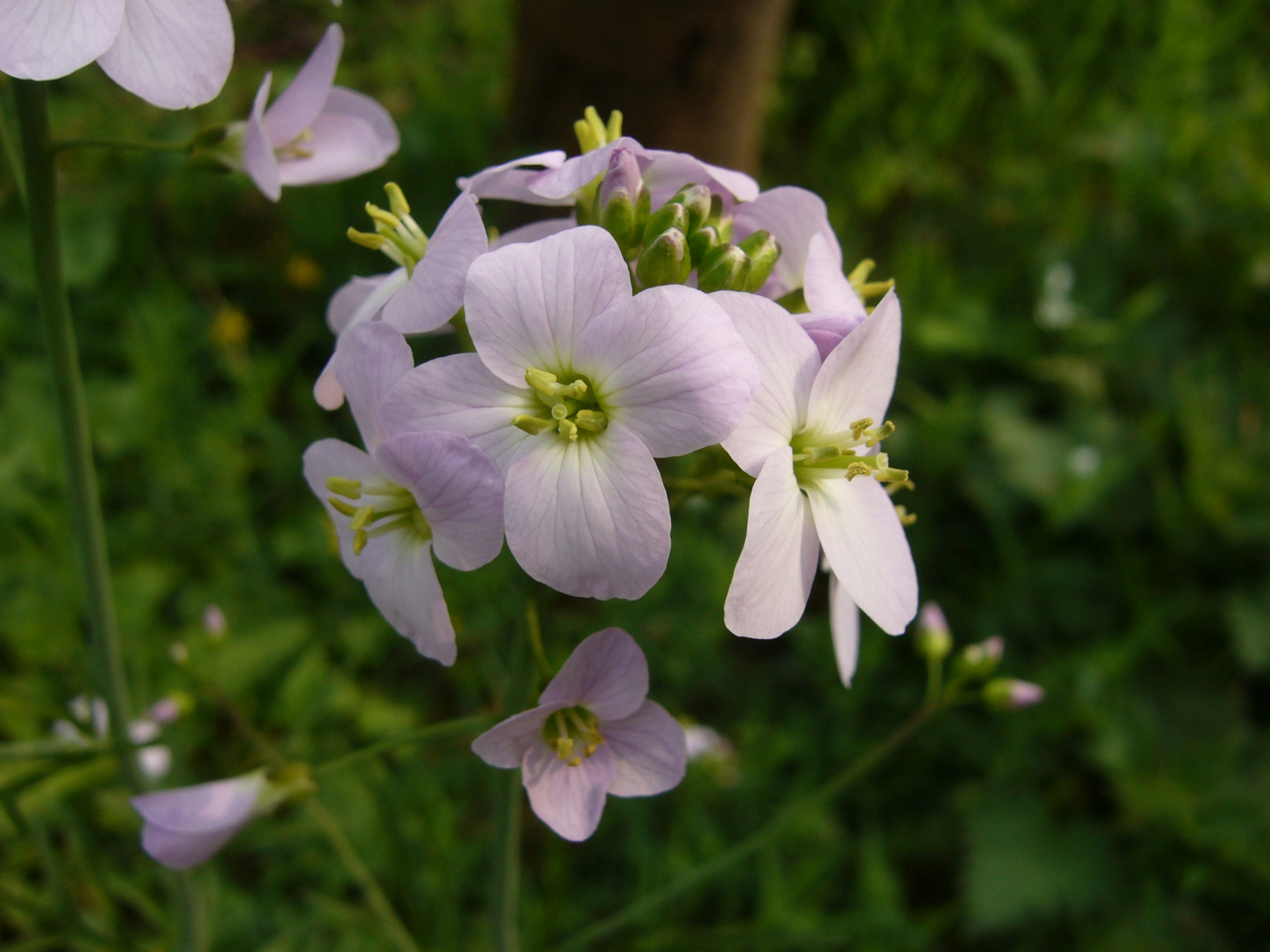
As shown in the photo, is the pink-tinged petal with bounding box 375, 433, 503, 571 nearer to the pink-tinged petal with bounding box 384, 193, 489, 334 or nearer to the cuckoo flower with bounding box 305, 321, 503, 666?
the cuckoo flower with bounding box 305, 321, 503, 666

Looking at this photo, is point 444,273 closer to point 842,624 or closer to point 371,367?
point 371,367

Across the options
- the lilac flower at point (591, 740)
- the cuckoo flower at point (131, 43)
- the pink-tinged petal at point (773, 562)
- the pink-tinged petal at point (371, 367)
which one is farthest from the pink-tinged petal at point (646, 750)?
the cuckoo flower at point (131, 43)

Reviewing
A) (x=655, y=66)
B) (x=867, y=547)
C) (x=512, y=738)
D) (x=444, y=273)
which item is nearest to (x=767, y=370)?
(x=867, y=547)

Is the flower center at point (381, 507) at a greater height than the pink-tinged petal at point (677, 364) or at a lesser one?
lesser

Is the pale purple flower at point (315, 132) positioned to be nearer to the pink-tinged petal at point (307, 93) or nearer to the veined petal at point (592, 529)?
the pink-tinged petal at point (307, 93)

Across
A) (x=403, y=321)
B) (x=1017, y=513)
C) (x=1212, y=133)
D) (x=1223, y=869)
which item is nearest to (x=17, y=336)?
(x=403, y=321)

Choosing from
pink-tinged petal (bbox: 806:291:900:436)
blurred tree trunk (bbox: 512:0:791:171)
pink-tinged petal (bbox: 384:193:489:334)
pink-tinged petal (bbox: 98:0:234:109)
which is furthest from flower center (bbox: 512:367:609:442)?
blurred tree trunk (bbox: 512:0:791:171)
